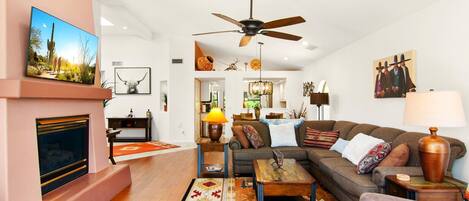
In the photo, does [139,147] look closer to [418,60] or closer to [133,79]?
[133,79]

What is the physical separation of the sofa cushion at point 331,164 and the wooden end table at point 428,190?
3.24ft

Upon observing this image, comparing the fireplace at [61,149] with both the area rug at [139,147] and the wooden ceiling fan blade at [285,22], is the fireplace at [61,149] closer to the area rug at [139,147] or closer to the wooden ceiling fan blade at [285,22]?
the wooden ceiling fan blade at [285,22]

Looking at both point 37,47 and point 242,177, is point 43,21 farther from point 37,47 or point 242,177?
point 242,177

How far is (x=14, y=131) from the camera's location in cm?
236

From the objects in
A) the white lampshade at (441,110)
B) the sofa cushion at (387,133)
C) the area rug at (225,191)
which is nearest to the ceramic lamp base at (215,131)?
the area rug at (225,191)

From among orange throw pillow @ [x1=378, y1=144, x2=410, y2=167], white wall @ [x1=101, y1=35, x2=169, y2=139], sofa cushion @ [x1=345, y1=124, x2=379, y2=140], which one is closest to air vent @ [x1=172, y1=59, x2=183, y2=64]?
white wall @ [x1=101, y1=35, x2=169, y2=139]

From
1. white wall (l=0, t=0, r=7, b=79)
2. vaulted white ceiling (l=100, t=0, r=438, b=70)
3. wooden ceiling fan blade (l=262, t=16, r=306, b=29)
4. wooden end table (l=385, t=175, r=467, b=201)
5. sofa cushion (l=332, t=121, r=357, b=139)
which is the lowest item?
wooden end table (l=385, t=175, r=467, b=201)

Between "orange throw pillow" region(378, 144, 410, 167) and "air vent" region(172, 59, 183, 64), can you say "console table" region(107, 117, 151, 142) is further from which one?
"orange throw pillow" region(378, 144, 410, 167)

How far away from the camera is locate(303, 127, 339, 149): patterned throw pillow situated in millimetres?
4664

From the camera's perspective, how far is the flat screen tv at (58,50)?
8.39 feet

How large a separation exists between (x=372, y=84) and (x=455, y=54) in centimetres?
171

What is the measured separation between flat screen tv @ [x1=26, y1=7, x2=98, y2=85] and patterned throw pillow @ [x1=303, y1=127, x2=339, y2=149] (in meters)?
3.44

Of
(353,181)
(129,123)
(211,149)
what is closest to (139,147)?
(129,123)

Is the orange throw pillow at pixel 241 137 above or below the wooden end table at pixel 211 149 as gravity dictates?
above
